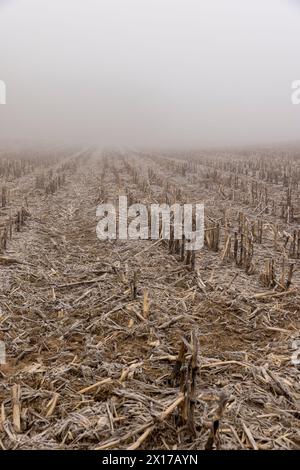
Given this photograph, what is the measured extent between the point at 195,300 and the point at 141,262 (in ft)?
4.84

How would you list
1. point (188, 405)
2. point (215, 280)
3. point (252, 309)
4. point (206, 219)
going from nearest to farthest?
point (188, 405), point (252, 309), point (215, 280), point (206, 219)

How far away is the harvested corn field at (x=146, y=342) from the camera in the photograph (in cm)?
281

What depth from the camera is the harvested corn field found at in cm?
281

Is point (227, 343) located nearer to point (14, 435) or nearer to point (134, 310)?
point (134, 310)

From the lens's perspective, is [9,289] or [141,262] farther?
[141,262]

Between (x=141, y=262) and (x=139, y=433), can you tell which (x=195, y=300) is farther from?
(x=139, y=433)

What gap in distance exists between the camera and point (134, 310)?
458 cm

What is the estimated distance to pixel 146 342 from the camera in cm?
403

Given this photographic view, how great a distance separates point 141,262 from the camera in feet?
20.3

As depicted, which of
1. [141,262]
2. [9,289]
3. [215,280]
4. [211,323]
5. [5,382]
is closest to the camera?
[5,382]
